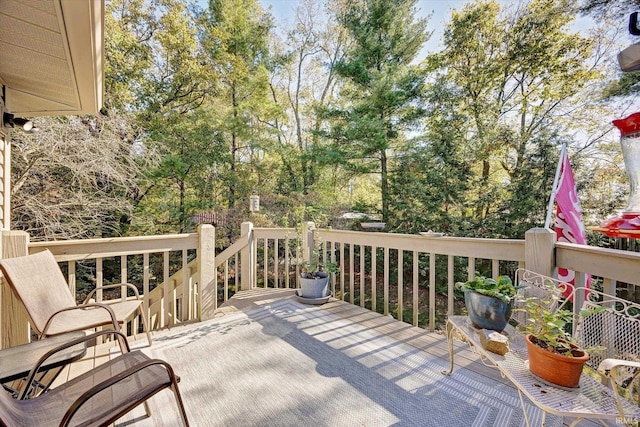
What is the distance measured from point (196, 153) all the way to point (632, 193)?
833 cm

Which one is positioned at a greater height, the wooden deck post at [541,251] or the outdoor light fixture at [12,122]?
the outdoor light fixture at [12,122]

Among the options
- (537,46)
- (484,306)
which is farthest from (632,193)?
(537,46)

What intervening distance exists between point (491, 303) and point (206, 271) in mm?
2653

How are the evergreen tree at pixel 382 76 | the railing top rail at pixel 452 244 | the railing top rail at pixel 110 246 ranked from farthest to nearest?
the evergreen tree at pixel 382 76
the railing top rail at pixel 110 246
the railing top rail at pixel 452 244

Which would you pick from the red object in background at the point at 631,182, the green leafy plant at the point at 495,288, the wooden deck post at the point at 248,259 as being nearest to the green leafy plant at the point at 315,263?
the wooden deck post at the point at 248,259

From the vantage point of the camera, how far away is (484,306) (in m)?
1.68

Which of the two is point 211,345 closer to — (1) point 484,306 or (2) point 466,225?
(1) point 484,306

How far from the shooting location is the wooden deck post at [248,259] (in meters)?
3.86

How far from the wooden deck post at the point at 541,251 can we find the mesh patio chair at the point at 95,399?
228cm

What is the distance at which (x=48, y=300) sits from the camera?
2035 millimetres

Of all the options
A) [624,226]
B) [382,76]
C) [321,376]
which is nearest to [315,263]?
[321,376]

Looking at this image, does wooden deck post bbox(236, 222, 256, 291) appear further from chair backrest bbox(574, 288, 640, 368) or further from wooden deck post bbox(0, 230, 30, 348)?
chair backrest bbox(574, 288, 640, 368)

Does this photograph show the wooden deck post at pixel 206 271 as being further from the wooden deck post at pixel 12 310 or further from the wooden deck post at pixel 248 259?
the wooden deck post at pixel 12 310

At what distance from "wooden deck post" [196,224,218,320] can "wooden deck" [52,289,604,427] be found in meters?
0.17
